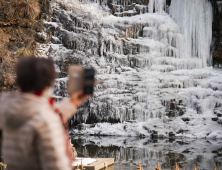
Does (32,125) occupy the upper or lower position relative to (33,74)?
lower

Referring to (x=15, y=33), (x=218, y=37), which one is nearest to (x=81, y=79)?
(x=15, y=33)

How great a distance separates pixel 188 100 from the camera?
1798 cm

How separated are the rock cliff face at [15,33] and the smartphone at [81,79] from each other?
15.1 m

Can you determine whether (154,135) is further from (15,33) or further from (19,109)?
(19,109)

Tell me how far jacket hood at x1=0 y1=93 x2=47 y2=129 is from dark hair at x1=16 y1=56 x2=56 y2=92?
0.15 ft

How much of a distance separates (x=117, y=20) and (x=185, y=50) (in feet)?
18.2

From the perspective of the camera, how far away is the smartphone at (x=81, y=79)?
1219 millimetres

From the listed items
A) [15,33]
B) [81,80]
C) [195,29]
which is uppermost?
[195,29]

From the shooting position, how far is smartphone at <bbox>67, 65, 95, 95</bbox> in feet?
4.00

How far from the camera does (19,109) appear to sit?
3.75 feet

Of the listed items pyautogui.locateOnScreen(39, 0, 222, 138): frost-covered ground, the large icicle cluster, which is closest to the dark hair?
pyautogui.locateOnScreen(39, 0, 222, 138): frost-covered ground

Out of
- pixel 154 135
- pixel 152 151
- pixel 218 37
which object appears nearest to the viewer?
pixel 152 151

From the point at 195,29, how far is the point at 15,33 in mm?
12652

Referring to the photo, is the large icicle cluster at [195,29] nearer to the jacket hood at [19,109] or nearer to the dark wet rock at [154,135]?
the dark wet rock at [154,135]
